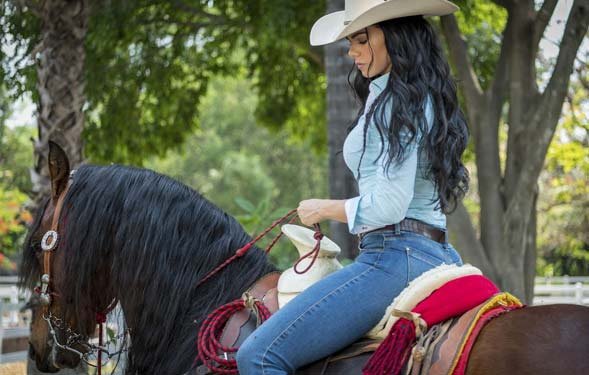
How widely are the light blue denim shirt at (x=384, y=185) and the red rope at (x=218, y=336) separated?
50 centimetres

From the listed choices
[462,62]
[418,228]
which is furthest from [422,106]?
[462,62]

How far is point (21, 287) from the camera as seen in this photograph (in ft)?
12.1

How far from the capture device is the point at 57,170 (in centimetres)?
355

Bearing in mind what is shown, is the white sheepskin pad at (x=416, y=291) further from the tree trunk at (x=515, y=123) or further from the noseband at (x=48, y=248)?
the tree trunk at (x=515, y=123)

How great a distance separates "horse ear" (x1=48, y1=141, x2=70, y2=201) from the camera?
11.6ft

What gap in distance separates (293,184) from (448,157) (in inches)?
1477

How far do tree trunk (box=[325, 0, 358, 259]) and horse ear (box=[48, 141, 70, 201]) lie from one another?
14.6 feet

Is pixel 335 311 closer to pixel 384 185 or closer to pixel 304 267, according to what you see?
pixel 304 267

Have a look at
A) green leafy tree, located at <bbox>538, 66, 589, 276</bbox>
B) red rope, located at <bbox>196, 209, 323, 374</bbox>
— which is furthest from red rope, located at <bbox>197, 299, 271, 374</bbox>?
green leafy tree, located at <bbox>538, 66, 589, 276</bbox>

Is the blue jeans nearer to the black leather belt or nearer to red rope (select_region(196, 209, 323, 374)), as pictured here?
the black leather belt

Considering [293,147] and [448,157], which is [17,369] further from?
[293,147]

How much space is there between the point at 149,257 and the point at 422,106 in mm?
1273

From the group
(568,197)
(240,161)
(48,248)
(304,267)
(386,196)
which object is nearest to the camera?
(386,196)

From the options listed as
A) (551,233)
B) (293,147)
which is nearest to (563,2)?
(551,233)
